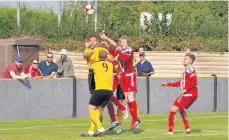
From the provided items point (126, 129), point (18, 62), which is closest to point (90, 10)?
point (18, 62)

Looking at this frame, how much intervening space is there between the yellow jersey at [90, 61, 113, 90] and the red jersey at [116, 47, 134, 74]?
31.6 inches

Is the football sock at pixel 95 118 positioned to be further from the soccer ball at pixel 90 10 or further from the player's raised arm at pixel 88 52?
the soccer ball at pixel 90 10

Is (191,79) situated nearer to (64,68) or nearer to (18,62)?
(18,62)

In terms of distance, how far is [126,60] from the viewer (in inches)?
748

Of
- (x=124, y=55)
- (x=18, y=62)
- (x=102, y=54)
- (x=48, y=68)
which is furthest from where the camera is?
(x=48, y=68)

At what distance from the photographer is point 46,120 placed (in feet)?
75.7

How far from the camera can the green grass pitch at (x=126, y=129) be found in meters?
18.0

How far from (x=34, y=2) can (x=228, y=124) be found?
728 inches

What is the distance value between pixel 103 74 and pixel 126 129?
2.42 m

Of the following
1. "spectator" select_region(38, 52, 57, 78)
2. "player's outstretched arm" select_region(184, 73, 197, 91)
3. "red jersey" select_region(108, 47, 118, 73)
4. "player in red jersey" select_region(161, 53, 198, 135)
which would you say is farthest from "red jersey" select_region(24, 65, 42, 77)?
"player's outstretched arm" select_region(184, 73, 197, 91)

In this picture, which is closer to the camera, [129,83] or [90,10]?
[129,83]

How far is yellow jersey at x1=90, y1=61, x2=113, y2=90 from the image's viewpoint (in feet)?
58.8

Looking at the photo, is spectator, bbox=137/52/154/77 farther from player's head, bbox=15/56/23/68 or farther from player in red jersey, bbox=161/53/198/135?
player in red jersey, bbox=161/53/198/135

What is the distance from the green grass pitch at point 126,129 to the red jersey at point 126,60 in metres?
1.38
